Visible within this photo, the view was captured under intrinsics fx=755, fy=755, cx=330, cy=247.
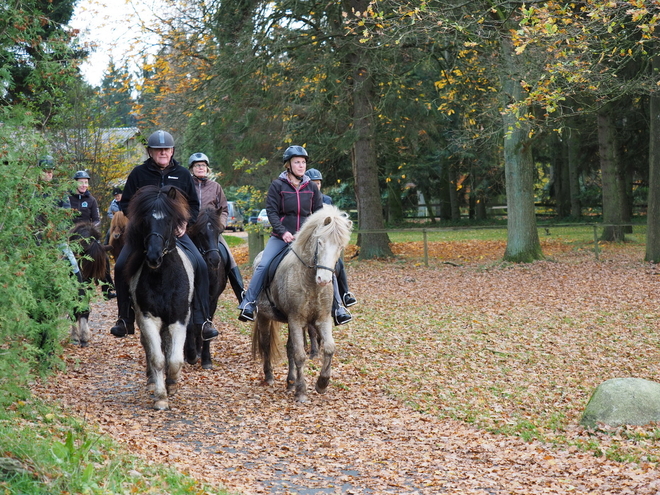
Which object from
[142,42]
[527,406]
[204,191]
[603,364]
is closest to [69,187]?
[204,191]

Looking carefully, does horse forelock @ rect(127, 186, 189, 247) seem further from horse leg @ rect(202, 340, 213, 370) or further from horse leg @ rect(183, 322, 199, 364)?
horse leg @ rect(202, 340, 213, 370)

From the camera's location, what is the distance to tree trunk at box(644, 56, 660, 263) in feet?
62.5

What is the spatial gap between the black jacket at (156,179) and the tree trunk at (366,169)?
13.9 meters

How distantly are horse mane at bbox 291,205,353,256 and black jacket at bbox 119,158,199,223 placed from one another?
4.27 ft

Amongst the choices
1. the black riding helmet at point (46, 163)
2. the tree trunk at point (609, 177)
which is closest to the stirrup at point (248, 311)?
the black riding helmet at point (46, 163)

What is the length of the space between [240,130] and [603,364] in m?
16.1

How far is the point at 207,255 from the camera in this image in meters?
9.77

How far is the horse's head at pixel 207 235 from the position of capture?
31.8 feet

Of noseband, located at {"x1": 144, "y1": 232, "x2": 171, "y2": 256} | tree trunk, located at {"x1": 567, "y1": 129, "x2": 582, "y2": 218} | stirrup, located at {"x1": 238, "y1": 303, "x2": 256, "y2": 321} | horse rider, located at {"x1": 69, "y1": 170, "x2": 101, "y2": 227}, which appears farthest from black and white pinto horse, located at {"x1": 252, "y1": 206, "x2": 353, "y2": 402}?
tree trunk, located at {"x1": 567, "y1": 129, "x2": 582, "y2": 218}

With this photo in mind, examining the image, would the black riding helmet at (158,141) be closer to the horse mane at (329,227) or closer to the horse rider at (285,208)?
the horse rider at (285,208)

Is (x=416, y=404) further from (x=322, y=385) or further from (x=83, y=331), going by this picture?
(x=83, y=331)

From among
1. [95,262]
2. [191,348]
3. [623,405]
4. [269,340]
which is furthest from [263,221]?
[623,405]

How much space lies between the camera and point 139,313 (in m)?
7.68

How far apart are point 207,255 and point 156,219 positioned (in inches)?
95.2
